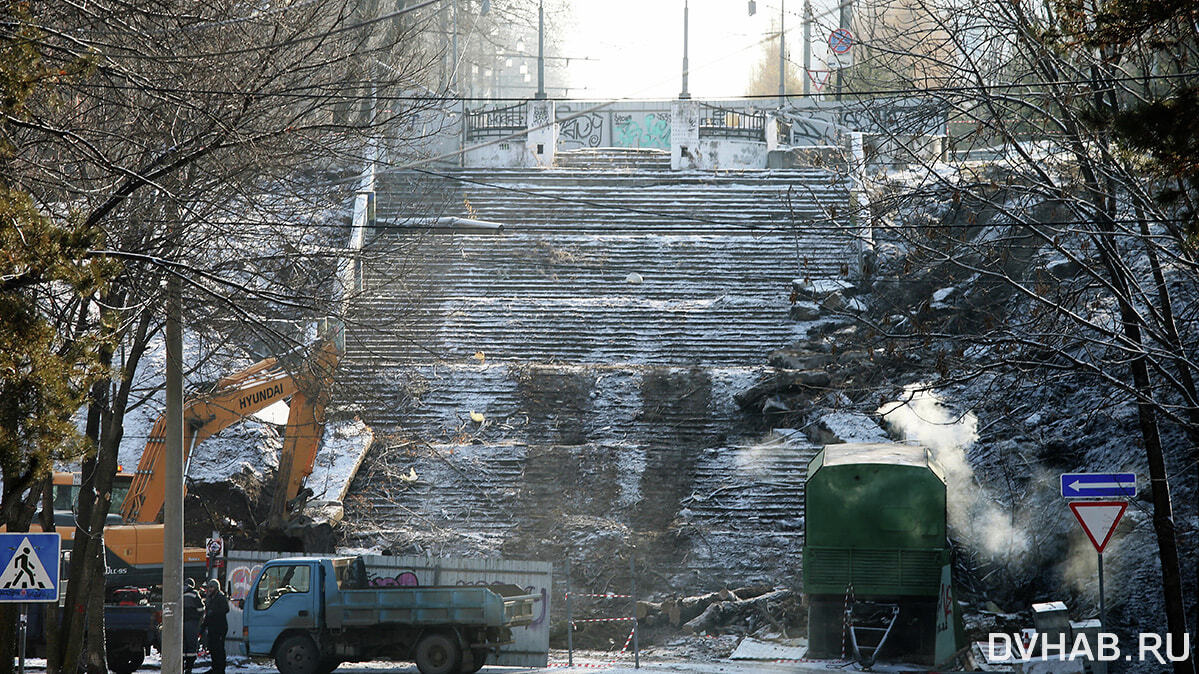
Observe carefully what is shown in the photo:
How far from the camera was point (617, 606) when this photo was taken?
2112 centimetres

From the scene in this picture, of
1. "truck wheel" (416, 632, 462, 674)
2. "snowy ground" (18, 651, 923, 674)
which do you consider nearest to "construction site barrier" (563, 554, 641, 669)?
"snowy ground" (18, 651, 923, 674)

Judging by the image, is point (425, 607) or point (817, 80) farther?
point (817, 80)

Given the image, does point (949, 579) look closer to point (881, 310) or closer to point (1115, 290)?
point (1115, 290)

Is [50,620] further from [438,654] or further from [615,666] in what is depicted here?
[615,666]

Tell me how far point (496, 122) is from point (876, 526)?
103 feet

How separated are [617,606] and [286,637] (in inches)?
212

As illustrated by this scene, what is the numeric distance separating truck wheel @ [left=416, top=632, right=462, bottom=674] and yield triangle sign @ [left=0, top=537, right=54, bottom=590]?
17.0 feet

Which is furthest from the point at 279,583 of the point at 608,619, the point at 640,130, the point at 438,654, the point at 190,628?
the point at 640,130

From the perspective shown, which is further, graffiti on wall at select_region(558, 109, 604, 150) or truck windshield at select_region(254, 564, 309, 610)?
graffiti on wall at select_region(558, 109, 604, 150)

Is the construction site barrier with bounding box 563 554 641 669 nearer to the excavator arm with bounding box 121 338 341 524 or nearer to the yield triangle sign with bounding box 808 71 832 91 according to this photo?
the excavator arm with bounding box 121 338 341 524

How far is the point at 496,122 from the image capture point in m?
47.2

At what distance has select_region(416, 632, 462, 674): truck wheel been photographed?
1775cm

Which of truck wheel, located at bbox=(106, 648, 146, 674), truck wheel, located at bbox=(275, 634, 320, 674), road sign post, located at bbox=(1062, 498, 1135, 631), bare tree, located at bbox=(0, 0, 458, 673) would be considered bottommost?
truck wheel, located at bbox=(106, 648, 146, 674)

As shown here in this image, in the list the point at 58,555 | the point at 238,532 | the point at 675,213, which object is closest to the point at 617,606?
the point at 238,532
